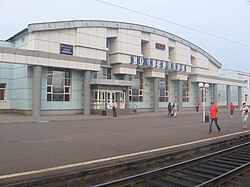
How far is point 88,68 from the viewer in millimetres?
31109

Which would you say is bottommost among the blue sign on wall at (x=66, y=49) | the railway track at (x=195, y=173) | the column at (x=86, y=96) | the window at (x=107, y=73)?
the railway track at (x=195, y=173)

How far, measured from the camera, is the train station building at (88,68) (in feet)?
91.5

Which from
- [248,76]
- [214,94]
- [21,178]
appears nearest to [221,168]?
[21,178]

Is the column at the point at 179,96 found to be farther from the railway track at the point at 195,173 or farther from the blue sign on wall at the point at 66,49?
the railway track at the point at 195,173

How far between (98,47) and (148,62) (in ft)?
28.7

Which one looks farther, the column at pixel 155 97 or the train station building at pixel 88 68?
the column at pixel 155 97

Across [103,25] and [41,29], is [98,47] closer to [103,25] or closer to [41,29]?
[103,25]

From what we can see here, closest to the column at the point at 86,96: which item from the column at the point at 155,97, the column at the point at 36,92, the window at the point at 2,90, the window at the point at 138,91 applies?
the column at the point at 36,92

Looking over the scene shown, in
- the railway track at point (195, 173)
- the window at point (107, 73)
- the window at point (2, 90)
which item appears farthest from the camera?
the window at point (107, 73)

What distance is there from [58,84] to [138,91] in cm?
1282

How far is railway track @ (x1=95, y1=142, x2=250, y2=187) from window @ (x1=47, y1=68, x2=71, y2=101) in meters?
23.3

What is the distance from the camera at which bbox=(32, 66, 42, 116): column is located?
27.0 metres

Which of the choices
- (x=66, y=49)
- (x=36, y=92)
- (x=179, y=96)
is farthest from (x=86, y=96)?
(x=179, y=96)

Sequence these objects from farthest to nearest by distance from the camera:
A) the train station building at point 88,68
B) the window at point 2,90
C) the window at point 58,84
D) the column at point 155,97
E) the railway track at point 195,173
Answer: the column at point 155,97
the window at point 2,90
the window at point 58,84
the train station building at point 88,68
the railway track at point 195,173
